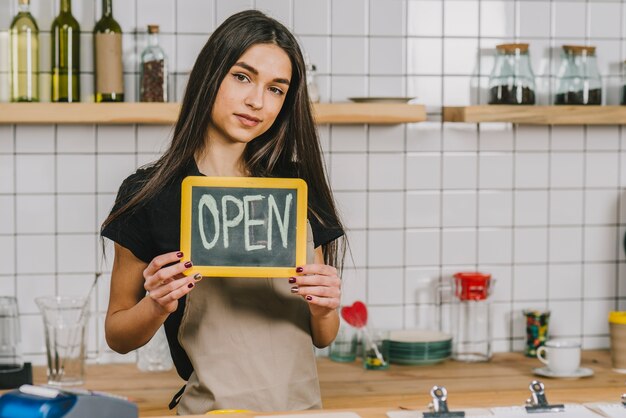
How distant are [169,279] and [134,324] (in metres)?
0.22

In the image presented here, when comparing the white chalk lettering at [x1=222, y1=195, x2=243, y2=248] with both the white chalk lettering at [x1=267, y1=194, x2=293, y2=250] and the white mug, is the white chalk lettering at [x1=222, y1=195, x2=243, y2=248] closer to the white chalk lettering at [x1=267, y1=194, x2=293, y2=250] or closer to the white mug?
the white chalk lettering at [x1=267, y1=194, x2=293, y2=250]

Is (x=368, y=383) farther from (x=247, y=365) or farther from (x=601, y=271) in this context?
(x=601, y=271)

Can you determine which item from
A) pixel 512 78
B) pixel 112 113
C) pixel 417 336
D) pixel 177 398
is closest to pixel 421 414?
pixel 177 398

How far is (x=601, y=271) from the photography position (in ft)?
10.1

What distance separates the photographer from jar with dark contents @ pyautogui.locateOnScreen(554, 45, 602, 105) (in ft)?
9.61

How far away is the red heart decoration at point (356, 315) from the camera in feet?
9.16

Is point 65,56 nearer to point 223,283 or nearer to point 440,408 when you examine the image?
point 223,283

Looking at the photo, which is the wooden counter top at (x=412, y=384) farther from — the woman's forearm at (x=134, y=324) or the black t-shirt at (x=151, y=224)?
the black t-shirt at (x=151, y=224)

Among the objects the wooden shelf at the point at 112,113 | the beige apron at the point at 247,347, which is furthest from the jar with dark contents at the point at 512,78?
the beige apron at the point at 247,347

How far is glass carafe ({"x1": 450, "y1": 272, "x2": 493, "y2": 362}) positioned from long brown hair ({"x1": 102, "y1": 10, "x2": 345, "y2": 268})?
946mm

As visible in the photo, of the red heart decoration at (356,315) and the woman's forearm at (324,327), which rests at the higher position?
the woman's forearm at (324,327)

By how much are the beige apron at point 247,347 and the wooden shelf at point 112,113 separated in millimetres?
867

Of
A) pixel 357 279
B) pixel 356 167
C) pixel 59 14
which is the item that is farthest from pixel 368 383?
pixel 59 14

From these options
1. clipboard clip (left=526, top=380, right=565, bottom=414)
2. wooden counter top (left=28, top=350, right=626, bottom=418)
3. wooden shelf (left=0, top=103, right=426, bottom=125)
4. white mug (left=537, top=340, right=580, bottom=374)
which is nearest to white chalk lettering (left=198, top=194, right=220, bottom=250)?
clipboard clip (left=526, top=380, right=565, bottom=414)
